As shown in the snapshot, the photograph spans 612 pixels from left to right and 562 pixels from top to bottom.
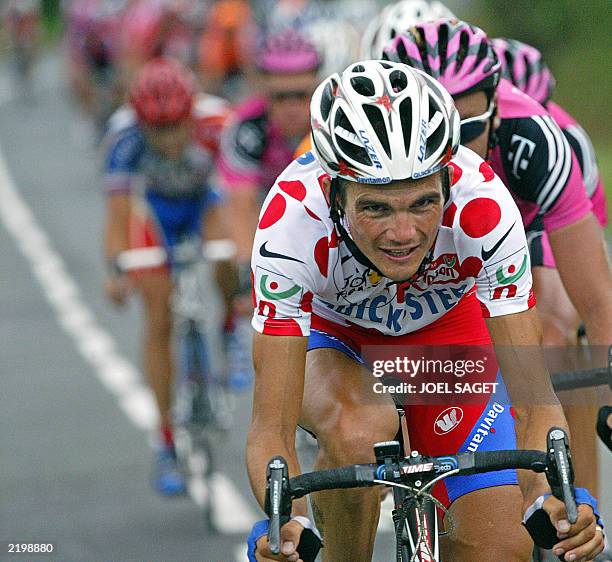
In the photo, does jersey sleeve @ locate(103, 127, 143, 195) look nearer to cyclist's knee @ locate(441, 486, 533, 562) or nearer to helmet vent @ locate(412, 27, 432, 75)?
helmet vent @ locate(412, 27, 432, 75)

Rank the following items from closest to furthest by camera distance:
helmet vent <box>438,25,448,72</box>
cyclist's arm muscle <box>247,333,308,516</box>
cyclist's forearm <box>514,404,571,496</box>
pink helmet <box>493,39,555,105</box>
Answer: cyclist's forearm <box>514,404,571,496</box>, cyclist's arm muscle <box>247,333,308,516</box>, helmet vent <box>438,25,448,72</box>, pink helmet <box>493,39,555,105</box>

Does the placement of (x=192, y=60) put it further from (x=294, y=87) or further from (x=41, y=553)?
(x=41, y=553)

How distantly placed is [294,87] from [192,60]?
14.3 m

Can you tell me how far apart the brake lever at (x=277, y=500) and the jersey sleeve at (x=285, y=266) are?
0.55 meters

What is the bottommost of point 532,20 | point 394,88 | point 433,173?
point 433,173

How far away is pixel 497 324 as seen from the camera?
168 inches

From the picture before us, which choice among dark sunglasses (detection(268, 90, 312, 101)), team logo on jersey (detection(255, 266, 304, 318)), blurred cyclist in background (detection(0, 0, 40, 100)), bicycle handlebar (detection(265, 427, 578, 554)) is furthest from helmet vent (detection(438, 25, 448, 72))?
blurred cyclist in background (detection(0, 0, 40, 100))

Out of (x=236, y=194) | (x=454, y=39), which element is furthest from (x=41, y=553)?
(x=454, y=39)

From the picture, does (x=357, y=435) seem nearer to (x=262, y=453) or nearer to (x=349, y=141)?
(x=262, y=453)

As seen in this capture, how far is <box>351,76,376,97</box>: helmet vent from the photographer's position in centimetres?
425

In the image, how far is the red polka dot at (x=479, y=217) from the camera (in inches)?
167

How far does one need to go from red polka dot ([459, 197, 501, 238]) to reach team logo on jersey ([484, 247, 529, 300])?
0.31 ft

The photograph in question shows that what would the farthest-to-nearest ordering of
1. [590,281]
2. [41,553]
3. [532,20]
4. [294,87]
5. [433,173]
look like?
[532,20] → [294,87] → [41,553] → [590,281] → [433,173]

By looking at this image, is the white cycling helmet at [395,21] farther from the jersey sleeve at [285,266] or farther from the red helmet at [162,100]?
the jersey sleeve at [285,266]
